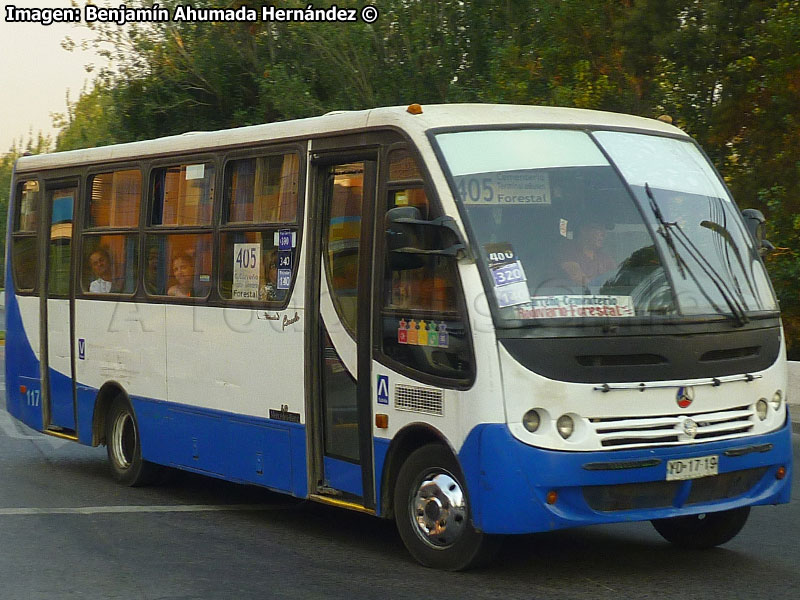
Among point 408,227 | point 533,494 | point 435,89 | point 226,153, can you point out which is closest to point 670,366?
point 533,494

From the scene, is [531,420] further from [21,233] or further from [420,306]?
[21,233]

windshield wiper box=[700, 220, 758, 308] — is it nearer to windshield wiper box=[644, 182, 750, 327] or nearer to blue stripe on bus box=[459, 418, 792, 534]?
windshield wiper box=[644, 182, 750, 327]

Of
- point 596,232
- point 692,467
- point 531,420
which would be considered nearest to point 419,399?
point 531,420

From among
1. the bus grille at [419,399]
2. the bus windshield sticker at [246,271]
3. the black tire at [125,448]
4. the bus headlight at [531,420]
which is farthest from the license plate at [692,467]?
the black tire at [125,448]

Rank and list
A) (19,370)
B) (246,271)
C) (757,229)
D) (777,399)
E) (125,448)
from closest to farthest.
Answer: (777,399) < (757,229) < (246,271) < (125,448) < (19,370)

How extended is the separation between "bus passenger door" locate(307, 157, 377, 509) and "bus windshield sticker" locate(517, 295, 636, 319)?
125 cm

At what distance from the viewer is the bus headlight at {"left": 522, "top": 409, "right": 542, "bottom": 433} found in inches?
269

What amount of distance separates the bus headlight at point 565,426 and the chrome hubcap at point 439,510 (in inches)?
25.9

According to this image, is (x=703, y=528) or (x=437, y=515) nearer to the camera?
(x=437, y=515)

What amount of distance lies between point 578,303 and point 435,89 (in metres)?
18.7

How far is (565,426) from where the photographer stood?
6.86 meters

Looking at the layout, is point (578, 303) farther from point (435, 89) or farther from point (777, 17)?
point (435, 89)

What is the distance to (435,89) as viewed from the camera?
2527cm

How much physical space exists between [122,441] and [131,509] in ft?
4.72
